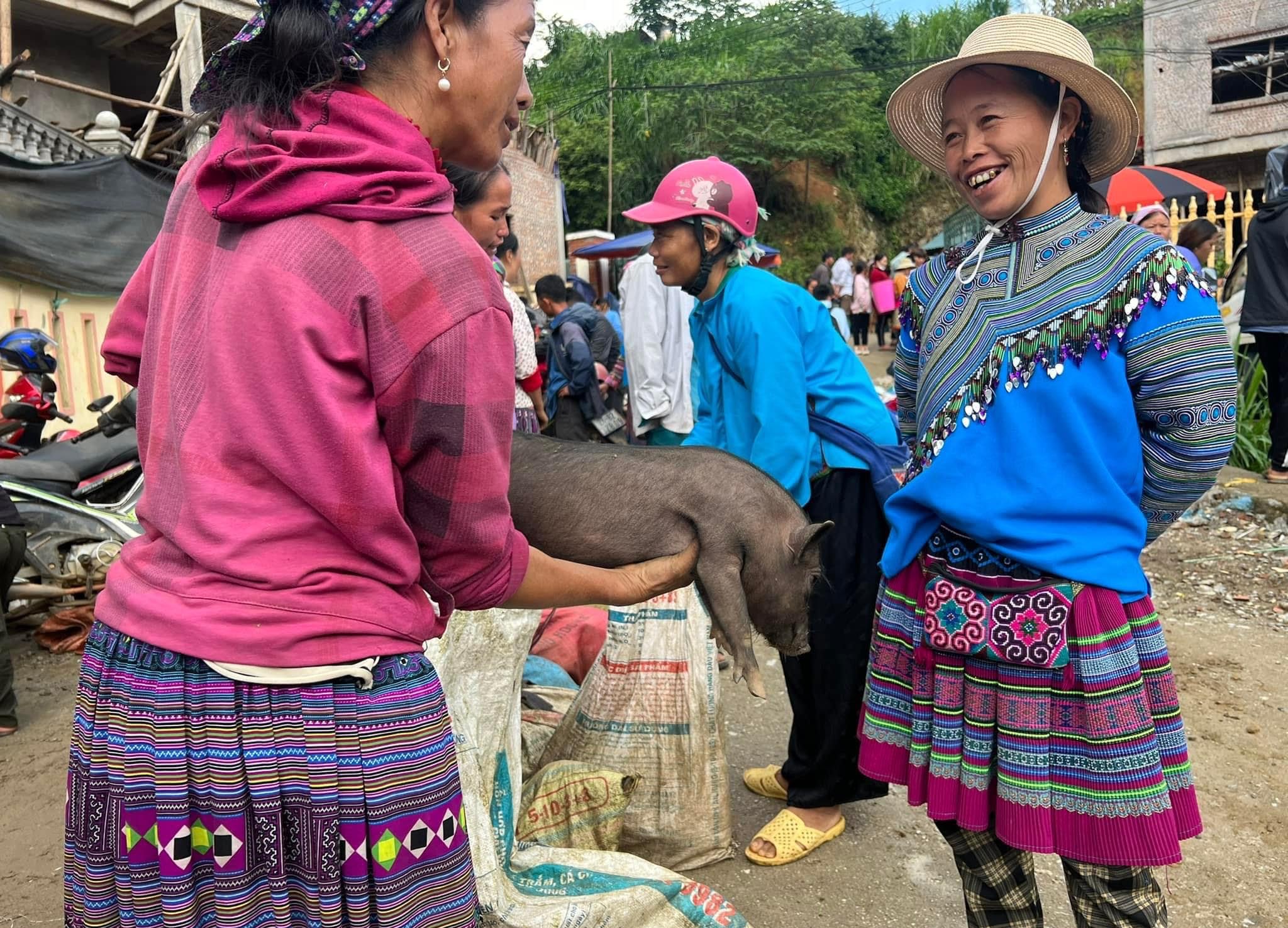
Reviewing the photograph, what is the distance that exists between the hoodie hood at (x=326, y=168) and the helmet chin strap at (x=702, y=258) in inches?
85.5

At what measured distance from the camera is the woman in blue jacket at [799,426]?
122 inches

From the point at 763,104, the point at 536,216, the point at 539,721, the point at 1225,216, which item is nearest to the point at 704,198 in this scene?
the point at 539,721

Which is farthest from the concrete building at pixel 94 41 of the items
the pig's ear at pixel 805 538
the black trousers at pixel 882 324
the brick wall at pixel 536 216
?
the black trousers at pixel 882 324

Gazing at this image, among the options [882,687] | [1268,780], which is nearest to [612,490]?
[882,687]

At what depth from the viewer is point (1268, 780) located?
3.74 meters

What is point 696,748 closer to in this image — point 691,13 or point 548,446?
point 548,446

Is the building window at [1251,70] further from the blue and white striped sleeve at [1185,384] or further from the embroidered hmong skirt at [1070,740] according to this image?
the embroidered hmong skirt at [1070,740]

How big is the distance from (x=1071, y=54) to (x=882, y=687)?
1.46 m

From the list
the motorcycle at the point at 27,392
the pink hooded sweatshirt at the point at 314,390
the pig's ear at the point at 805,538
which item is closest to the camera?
the pink hooded sweatshirt at the point at 314,390

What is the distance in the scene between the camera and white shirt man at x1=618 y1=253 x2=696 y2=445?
250 inches

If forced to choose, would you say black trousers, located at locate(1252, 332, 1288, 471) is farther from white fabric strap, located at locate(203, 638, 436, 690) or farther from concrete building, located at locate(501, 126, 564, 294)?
concrete building, located at locate(501, 126, 564, 294)

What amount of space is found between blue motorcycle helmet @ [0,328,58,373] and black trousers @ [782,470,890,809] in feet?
18.2

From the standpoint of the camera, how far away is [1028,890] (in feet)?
7.48

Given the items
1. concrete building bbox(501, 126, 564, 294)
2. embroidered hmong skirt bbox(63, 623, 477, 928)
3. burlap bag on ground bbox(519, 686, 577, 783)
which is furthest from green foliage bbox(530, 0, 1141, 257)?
embroidered hmong skirt bbox(63, 623, 477, 928)
